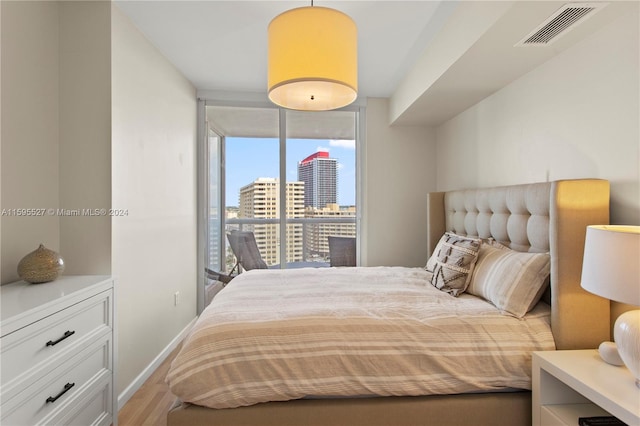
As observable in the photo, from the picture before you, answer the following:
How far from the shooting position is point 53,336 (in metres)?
1.40

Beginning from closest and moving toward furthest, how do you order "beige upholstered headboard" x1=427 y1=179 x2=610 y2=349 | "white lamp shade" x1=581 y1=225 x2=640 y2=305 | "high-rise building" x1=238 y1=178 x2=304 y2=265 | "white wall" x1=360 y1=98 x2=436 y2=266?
"white lamp shade" x1=581 y1=225 x2=640 y2=305, "beige upholstered headboard" x1=427 y1=179 x2=610 y2=349, "white wall" x1=360 y1=98 x2=436 y2=266, "high-rise building" x1=238 y1=178 x2=304 y2=265

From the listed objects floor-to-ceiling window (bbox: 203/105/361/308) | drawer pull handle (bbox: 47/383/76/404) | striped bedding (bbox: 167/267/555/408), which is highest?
floor-to-ceiling window (bbox: 203/105/361/308)

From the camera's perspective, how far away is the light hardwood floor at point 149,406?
1.93m

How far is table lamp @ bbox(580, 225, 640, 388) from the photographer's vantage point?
114cm

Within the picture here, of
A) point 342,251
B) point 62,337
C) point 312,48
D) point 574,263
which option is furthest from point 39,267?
point 342,251

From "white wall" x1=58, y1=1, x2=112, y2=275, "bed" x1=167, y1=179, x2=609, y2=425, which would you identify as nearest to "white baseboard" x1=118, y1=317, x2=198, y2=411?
"white wall" x1=58, y1=1, x2=112, y2=275

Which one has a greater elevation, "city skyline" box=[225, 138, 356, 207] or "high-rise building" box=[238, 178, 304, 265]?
"city skyline" box=[225, 138, 356, 207]

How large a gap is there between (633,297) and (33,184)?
9.30 ft

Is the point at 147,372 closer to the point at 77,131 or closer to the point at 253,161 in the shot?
the point at 77,131

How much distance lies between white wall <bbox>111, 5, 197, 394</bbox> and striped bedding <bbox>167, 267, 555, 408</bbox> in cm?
83

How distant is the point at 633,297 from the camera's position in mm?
1140

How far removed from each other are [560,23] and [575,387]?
1659mm

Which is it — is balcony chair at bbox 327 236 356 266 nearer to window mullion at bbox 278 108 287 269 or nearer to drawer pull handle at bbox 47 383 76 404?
window mullion at bbox 278 108 287 269

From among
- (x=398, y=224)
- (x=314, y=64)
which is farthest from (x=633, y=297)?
(x=398, y=224)
